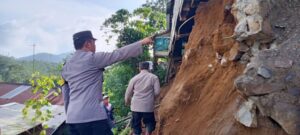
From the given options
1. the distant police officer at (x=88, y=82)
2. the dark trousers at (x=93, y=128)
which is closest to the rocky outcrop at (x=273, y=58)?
the distant police officer at (x=88, y=82)

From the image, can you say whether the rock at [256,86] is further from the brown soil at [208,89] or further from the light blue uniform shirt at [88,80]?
the light blue uniform shirt at [88,80]

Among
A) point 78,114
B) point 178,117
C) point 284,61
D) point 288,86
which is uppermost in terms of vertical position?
point 284,61

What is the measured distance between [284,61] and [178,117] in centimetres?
249

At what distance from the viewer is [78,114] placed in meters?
3.45

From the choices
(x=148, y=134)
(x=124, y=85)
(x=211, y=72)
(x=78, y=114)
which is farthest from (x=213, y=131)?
(x=124, y=85)

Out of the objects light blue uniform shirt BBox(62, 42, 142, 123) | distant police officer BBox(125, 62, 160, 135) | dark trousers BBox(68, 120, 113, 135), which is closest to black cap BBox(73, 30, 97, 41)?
light blue uniform shirt BBox(62, 42, 142, 123)

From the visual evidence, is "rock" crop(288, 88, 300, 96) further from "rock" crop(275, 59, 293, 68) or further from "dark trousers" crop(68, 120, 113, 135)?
"dark trousers" crop(68, 120, 113, 135)

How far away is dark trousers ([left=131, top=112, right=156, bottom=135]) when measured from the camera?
6.93m

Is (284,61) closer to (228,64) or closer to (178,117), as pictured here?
(228,64)

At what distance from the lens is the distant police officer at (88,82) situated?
3.45m

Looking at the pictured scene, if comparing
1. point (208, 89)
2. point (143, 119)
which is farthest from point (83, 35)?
point (143, 119)

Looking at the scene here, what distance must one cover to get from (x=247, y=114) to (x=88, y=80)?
1.71 m

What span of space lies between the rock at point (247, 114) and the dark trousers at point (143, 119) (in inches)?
125

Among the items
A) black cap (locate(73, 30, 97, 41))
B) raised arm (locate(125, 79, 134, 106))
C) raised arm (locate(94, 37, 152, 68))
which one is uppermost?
black cap (locate(73, 30, 97, 41))
